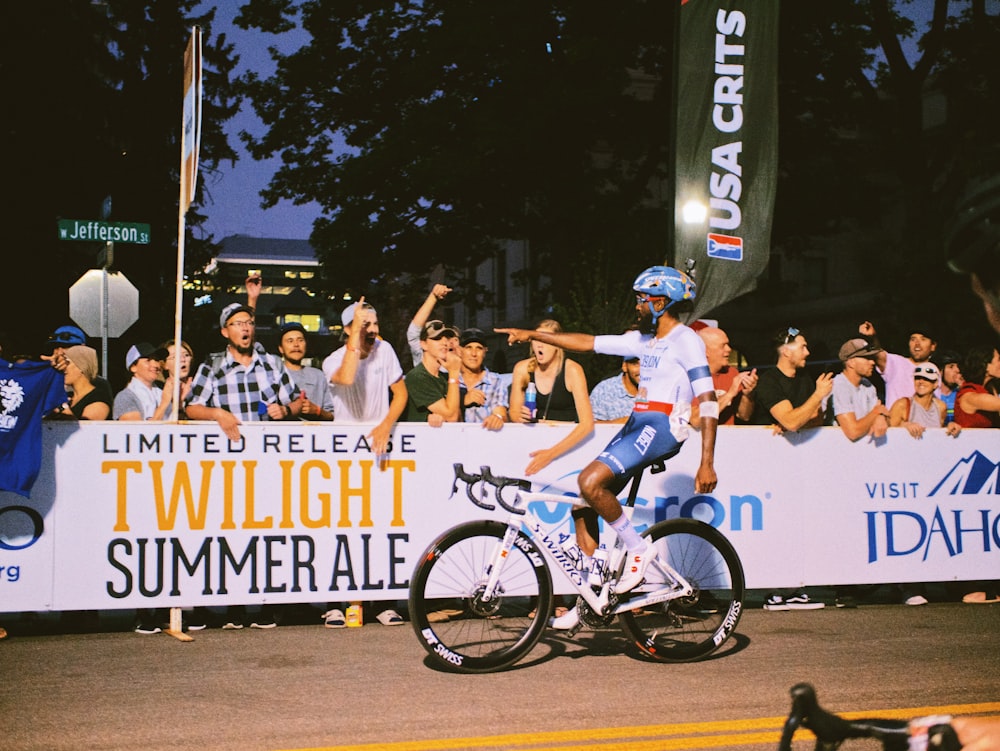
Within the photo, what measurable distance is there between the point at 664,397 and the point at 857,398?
362 cm

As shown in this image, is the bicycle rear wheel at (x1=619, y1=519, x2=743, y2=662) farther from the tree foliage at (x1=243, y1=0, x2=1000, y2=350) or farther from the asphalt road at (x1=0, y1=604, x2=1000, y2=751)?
the tree foliage at (x1=243, y1=0, x2=1000, y2=350)

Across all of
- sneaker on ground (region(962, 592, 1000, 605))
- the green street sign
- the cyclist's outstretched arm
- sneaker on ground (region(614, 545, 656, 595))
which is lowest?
sneaker on ground (region(962, 592, 1000, 605))

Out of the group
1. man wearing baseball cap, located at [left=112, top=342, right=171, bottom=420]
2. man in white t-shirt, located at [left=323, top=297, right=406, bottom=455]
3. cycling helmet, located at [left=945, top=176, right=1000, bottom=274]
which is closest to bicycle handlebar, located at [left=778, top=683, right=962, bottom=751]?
cycling helmet, located at [left=945, top=176, right=1000, bottom=274]

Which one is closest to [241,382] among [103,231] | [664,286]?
[664,286]

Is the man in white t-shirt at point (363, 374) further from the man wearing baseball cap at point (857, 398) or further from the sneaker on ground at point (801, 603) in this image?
the man wearing baseball cap at point (857, 398)

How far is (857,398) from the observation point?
31.9 ft

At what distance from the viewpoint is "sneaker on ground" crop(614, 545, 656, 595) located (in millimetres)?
6605

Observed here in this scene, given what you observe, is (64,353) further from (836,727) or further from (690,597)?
(836,727)

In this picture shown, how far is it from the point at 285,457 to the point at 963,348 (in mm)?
20922

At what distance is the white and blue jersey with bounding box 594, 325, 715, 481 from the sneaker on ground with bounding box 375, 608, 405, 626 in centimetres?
256

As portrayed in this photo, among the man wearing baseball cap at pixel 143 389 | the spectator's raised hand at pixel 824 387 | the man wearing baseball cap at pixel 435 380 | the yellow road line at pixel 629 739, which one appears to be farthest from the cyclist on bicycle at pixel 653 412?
the man wearing baseball cap at pixel 143 389

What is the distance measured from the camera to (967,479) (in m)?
9.61

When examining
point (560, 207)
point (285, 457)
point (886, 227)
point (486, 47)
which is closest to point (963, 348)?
point (560, 207)

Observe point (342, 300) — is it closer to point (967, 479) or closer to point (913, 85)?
point (913, 85)
